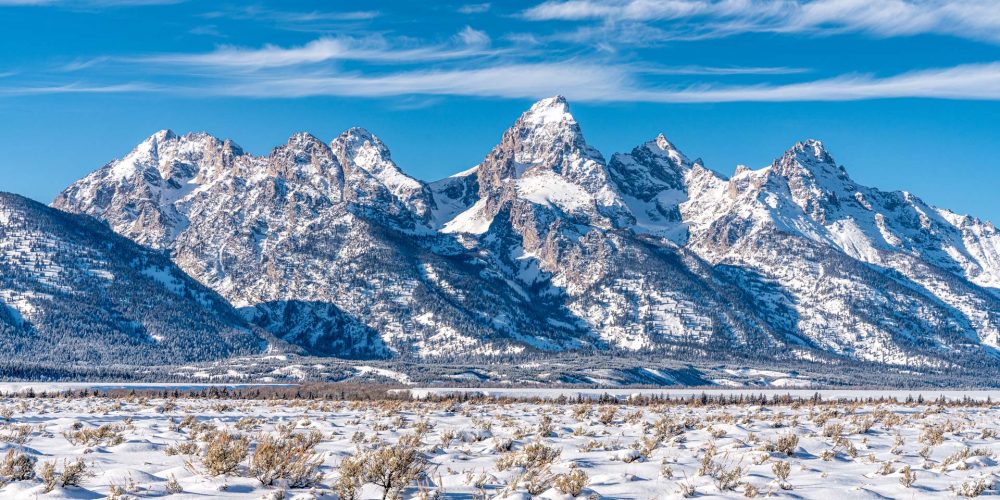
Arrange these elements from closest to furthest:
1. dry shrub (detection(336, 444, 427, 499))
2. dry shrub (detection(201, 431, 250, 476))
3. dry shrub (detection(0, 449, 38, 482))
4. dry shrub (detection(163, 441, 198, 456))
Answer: dry shrub (detection(336, 444, 427, 499)), dry shrub (detection(0, 449, 38, 482)), dry shrub (detection(201, 431, 250, 476)), dry shrub (detection(163, 441, 198, 456))

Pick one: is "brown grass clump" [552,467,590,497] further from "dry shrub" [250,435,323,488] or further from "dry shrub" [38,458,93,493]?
"dry shrub" [38,458,93,493]

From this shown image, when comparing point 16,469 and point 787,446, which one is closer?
point 16,469

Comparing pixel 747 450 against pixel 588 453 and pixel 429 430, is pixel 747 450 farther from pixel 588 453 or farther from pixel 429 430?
pixel 429 430

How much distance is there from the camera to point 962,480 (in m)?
27.1

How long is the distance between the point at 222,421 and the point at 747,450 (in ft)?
71.7

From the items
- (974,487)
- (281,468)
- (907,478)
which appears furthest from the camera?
(907,478)

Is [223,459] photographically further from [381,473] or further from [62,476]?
[381,473]

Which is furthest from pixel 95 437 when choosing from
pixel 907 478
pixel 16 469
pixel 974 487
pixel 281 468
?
pixel 974 487

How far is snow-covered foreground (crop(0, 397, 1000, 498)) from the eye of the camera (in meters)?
24.0

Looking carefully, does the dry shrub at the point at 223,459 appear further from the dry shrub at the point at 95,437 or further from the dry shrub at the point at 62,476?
the dry shrub at the point at 95,437

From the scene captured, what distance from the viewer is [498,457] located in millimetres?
30000

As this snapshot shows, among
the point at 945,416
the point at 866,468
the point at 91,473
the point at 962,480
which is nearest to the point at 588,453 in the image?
the point at 866,468

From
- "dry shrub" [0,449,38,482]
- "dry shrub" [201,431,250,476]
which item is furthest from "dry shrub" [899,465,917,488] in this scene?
"dry shrub" [0,449,38,482]

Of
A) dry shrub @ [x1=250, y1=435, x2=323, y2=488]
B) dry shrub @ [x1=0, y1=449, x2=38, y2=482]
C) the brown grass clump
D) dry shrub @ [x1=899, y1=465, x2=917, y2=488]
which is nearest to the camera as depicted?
dry shrub @ [x1=0, y1=449, x2=38, y2=482]
